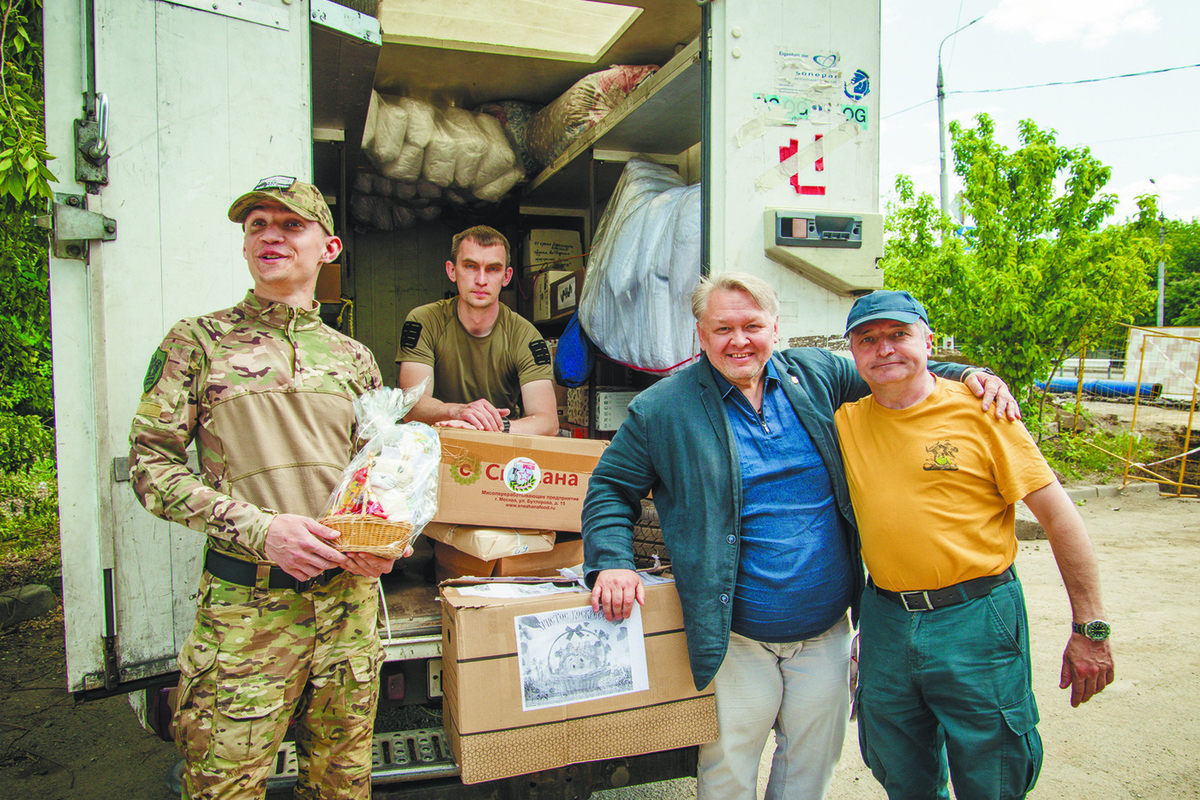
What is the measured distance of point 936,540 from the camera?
5.80ft

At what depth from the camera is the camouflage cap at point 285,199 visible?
5.74 feet

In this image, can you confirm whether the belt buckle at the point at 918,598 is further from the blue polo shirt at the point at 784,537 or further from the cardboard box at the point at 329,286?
the cardboard box at the point at 329,286

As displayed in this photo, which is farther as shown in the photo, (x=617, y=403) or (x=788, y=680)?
(x=617, y=403)

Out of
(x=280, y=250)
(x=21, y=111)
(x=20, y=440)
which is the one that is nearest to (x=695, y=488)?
(x=280, y=250)

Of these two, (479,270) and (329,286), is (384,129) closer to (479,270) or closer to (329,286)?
(329,286)

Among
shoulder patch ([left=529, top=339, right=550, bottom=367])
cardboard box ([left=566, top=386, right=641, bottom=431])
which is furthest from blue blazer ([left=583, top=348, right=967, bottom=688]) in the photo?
cardboard box ([left=566, top=386, right=641, bottom=431])

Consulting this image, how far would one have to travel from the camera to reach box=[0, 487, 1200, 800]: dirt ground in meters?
2.78

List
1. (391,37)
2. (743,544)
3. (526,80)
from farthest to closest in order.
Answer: (526,80) < (391,37) < (743,544)

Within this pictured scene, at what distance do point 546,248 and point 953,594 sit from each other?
4.03 metres

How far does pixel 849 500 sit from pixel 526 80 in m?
3.75

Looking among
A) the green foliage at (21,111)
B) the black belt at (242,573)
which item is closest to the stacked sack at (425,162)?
the green foliage at (21,111)

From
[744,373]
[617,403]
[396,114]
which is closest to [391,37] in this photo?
[396,114]

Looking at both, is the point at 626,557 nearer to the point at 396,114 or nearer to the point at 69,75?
the point at 69,75

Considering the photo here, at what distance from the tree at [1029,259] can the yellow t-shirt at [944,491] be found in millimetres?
7377
